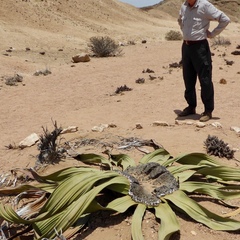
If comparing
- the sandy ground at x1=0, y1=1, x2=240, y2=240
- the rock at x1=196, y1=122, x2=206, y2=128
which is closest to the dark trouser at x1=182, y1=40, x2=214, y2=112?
the sandy ground at x1=0, y1=1, x2=240, y2=240

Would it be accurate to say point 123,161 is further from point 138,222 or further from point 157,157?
point 138,222

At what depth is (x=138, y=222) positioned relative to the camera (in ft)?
6.80

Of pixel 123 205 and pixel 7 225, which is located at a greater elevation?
pixel 123 205

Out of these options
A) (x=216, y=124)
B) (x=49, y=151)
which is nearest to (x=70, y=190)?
(x=49, y=151)

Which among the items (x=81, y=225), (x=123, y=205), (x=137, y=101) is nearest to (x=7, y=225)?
(x=81, y=225)

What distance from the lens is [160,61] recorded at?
10602 mm

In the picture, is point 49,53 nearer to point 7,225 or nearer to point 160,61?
point 160,61

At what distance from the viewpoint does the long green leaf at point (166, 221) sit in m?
1.95

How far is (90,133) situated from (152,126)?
2.52 ft

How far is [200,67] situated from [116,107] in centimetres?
164

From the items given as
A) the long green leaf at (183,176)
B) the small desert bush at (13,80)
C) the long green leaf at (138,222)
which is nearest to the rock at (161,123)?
the long green leaf at (183,176)

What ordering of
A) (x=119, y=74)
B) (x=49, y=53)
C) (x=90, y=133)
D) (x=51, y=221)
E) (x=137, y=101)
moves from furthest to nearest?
(x=49, y=53) < (x=119, y=74) < (x=137, y=101) < (x=90, y=133) < (x=51, y=221)

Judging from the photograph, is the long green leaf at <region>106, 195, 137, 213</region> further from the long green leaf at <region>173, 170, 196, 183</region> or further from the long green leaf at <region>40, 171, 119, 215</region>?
the long green leaf at <region>173, 170, 196, 183</region>

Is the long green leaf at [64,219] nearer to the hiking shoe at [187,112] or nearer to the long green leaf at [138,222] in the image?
the long green leaf at [138,222]
